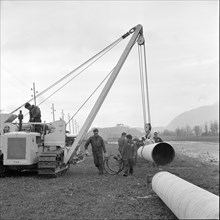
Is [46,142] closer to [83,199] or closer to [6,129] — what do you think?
[6,129]

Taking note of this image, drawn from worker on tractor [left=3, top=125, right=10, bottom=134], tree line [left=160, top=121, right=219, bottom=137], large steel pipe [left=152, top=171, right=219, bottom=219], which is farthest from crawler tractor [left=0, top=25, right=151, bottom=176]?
tree line [left=160, top=121, right=219, bottom=137]

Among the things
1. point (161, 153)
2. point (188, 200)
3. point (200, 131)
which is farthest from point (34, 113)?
point (200, 131)

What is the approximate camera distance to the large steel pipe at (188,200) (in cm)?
412

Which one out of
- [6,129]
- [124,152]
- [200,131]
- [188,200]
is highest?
[6,129]

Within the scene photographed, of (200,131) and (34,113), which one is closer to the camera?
(34,113)

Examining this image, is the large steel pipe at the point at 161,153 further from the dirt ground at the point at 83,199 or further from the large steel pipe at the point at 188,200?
the large steel pipe at the point at 188,200

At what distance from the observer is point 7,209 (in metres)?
7.14

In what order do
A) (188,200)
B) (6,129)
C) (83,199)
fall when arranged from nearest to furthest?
(188,200)
(83,199)
(6,129)

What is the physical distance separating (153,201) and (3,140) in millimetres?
6640

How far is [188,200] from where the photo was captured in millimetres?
4875

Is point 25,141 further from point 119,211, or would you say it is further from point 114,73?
A: point 119,211

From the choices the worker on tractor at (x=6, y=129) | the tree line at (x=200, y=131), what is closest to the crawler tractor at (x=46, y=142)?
the worker on tractor at (x=6, y=129)

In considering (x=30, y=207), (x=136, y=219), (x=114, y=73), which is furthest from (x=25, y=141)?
(x=136, y=219)

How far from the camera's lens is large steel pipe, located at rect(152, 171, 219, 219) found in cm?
412
